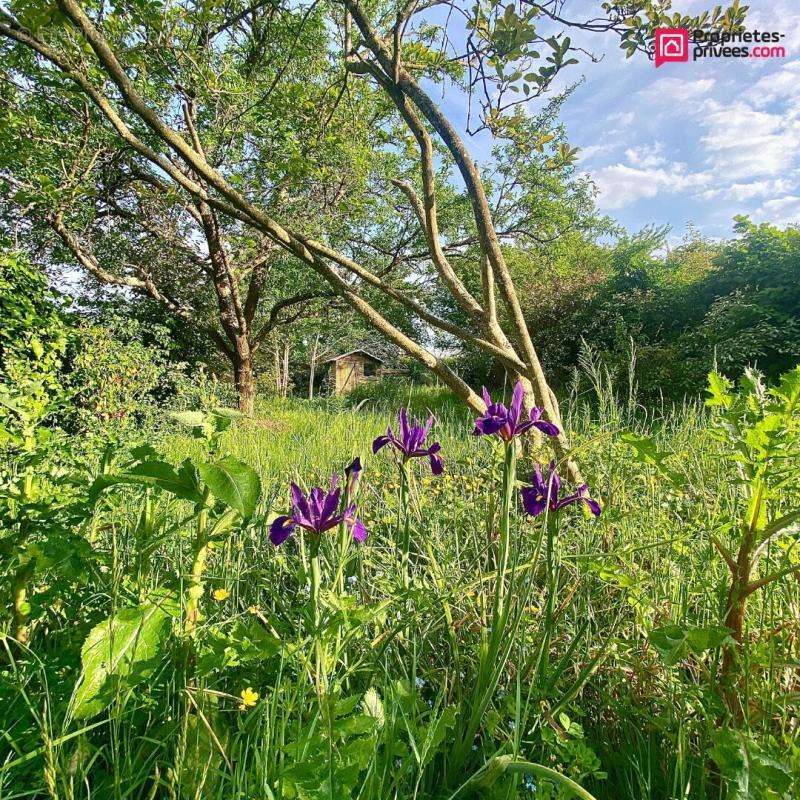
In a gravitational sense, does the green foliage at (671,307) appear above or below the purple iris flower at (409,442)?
above

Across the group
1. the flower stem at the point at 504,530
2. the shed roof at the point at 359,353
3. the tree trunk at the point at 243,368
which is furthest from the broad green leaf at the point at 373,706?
the shed roof at the point at 359,353

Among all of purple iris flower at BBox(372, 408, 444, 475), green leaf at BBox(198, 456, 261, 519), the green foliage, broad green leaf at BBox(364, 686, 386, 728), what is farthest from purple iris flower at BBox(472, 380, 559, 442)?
the green foliage

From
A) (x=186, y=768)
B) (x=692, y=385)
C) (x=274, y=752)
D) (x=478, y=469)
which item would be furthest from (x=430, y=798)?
(x=692, y=385)

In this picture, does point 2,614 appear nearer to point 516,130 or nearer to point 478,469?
point 478,469

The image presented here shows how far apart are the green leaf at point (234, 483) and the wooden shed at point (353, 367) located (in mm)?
27920

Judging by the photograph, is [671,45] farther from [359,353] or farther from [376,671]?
[359,353]

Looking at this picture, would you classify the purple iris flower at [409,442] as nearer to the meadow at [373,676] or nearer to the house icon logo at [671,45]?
the meadow at [373,676]

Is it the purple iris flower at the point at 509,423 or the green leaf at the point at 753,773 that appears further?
the purple iris flower at the point at 509,423

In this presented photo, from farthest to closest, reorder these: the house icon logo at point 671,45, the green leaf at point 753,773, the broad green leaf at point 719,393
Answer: the house icon logo at point 671,45, the broad green leaf at point 719,393, the green leaf at point 753,773

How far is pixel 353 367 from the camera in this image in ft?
102

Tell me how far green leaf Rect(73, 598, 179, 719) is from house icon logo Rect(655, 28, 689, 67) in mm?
2859

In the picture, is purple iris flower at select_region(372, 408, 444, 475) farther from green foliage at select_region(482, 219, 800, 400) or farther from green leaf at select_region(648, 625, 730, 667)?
green foliage at select_region(482, 219, 800, 400)

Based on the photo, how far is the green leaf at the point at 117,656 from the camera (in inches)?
32.0

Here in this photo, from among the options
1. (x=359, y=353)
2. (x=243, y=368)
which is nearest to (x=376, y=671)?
(x=243, y=368)
